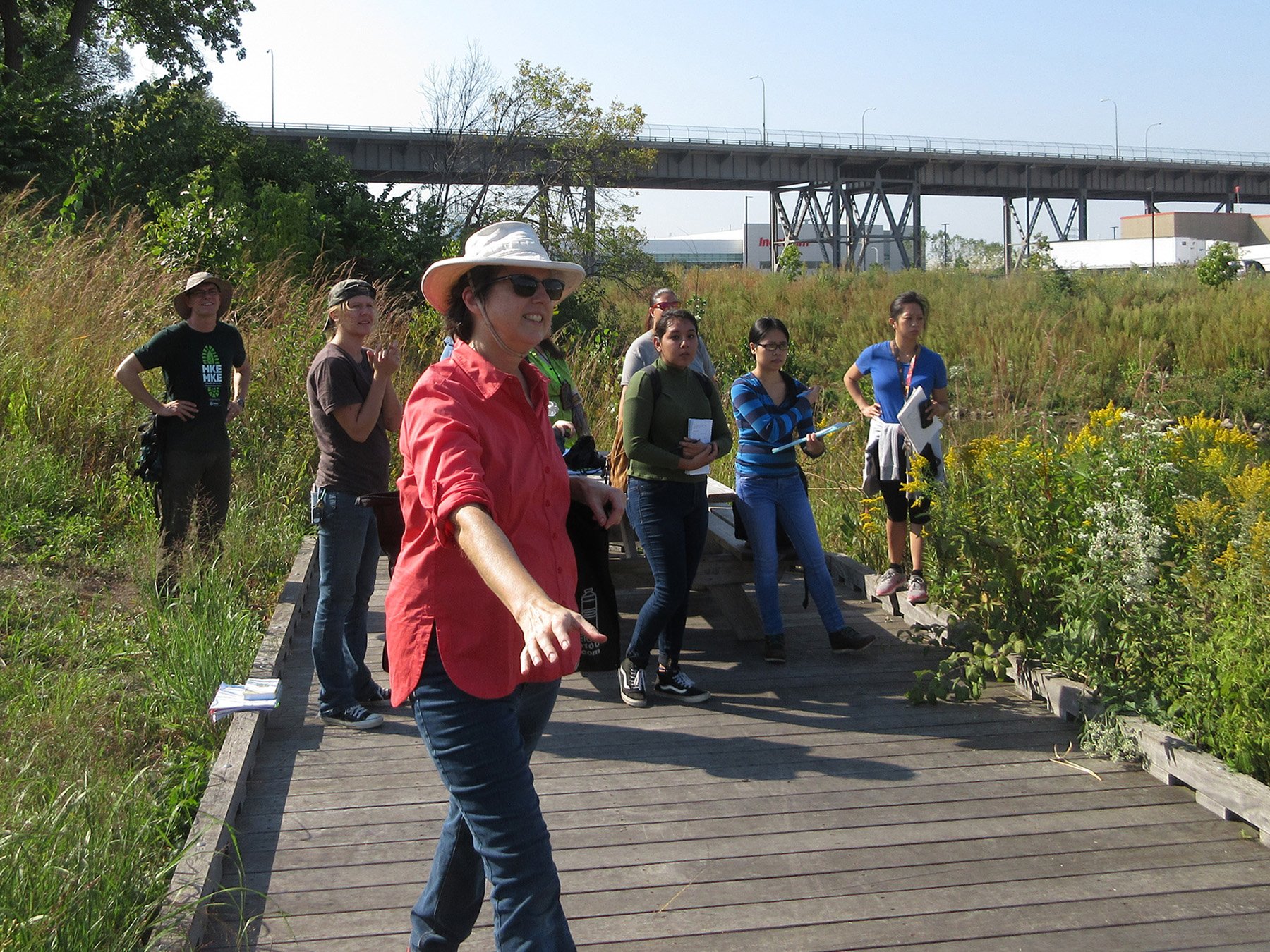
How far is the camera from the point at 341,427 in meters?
5.09

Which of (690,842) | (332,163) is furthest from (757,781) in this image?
(332,163)

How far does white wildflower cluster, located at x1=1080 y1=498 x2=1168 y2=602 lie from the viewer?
4645mm

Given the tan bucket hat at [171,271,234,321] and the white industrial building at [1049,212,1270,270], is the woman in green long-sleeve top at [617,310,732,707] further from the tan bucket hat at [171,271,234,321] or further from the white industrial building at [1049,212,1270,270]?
the white industrial building at [1049,212,1270,270]

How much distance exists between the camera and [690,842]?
397cm

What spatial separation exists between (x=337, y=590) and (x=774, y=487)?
88.6 inches

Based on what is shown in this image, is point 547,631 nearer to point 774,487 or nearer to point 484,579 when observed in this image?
point 484,579

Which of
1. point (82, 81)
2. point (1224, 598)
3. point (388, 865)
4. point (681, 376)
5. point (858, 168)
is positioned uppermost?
point (858, 168)

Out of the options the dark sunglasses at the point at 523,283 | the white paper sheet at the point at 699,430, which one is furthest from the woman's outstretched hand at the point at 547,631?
the white paper sheet at the point at 699,430

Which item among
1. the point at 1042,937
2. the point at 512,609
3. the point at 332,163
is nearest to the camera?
the point at 512,609

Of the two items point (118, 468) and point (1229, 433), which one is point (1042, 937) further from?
point (118, 468)

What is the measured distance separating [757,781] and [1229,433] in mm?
2991

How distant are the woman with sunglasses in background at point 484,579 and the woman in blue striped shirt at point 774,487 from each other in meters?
3.32

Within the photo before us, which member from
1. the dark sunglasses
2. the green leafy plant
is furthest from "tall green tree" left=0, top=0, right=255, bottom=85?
the dark sunglasses

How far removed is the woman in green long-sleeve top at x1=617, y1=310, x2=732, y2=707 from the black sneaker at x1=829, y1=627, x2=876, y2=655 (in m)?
0.88
